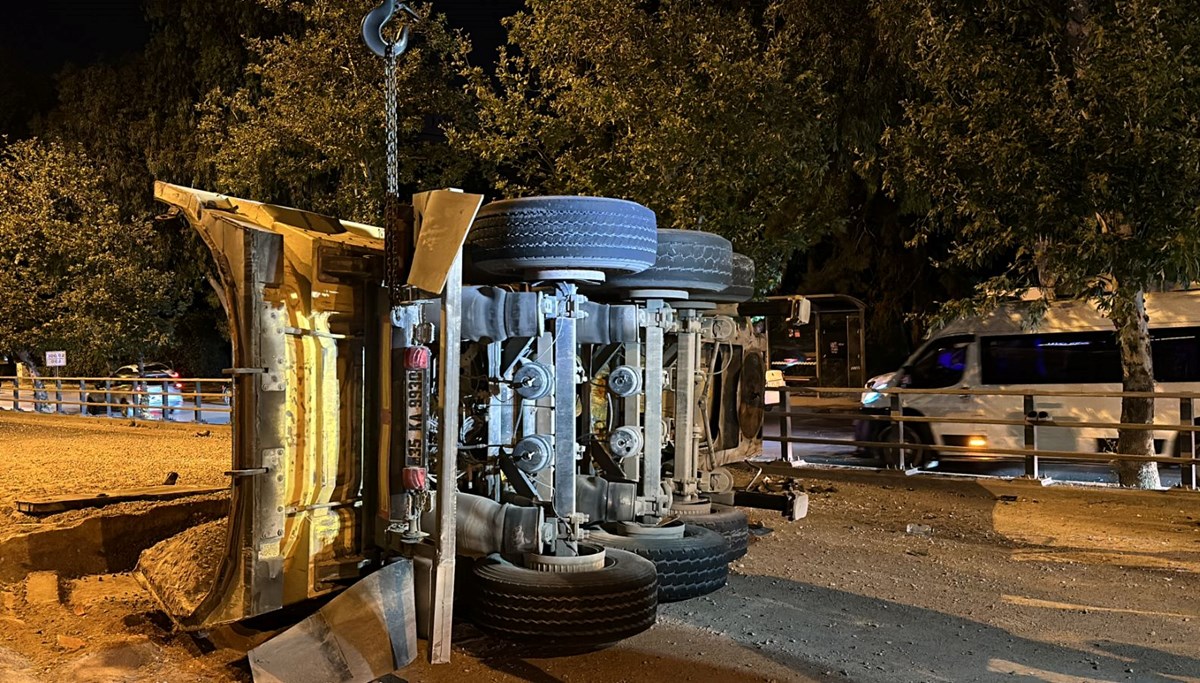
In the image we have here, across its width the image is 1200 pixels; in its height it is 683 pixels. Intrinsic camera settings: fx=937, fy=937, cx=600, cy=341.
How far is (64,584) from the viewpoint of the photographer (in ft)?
20.5

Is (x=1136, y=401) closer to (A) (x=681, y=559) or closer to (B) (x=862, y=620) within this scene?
(B) (x=862, y=620)

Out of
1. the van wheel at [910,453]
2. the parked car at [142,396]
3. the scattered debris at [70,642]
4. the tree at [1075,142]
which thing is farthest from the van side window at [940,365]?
the parked car at [142,396]

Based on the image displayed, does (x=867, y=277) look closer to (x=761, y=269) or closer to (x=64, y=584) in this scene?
(x=761, y=269)

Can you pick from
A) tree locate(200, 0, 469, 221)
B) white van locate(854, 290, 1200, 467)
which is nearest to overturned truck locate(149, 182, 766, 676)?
white van locate(854, 290, 1200, 467)

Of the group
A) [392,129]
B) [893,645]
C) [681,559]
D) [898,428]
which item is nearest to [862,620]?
[893,645]

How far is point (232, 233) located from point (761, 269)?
412 inches

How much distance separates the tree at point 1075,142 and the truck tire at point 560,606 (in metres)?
7.18

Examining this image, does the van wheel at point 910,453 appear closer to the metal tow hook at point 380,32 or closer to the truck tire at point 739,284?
the truck tire at point 739,284

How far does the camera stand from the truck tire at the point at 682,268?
19.7ft

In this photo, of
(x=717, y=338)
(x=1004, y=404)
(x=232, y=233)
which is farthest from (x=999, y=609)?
(x=1004, y=404)

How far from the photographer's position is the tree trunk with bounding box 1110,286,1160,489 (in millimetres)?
10984

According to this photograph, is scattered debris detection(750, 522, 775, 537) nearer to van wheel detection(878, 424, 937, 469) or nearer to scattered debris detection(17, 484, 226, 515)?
van wheel detection(878, 424, 937, 469)

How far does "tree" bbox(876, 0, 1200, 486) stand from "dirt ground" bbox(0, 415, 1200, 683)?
273 centimetres

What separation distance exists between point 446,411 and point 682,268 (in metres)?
2.30
